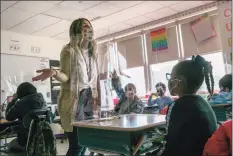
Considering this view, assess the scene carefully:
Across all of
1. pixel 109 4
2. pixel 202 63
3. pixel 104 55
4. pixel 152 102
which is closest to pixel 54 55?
pixel 109 4

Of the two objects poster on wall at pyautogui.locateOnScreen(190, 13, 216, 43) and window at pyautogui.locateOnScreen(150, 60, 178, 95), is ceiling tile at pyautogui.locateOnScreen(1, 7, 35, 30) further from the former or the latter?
poster on wall at pyautogui.locateOnScreen(190, 13, 216, 43)

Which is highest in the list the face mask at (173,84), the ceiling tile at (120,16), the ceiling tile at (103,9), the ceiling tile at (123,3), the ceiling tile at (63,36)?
the ceiling tile at (123,3)

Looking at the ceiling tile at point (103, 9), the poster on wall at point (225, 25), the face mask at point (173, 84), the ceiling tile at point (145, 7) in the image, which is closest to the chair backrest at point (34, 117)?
the face mask at point (173, 84)

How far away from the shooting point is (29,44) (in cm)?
556

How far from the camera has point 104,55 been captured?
206 centimetres

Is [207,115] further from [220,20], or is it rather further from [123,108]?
[220,20]

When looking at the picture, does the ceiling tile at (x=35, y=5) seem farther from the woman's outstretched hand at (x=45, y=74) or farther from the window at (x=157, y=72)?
the woman's outstretched hand at (x=45, y=74)

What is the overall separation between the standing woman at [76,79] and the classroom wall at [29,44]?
156 inches

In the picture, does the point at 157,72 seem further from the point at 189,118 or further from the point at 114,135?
the point at 189,118

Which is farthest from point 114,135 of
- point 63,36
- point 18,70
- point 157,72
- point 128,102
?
point 63,36

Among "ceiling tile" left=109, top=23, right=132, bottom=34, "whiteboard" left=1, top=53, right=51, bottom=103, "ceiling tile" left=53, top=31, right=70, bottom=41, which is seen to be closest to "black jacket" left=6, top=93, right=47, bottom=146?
"whiteboard" left=1, top=53, right=51, bottom=103

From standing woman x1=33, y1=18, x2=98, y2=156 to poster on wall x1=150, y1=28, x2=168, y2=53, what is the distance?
374 cm

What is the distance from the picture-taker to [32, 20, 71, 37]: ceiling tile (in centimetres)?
502

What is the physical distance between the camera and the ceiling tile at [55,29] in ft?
16.5
